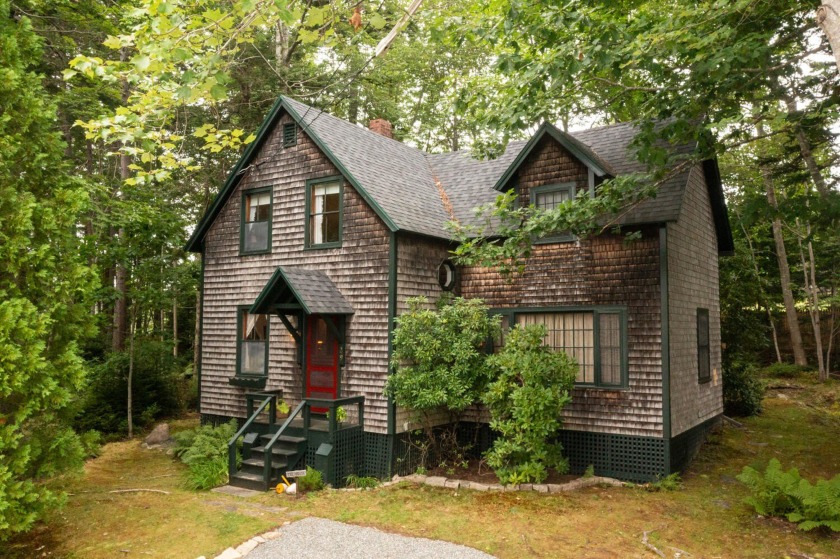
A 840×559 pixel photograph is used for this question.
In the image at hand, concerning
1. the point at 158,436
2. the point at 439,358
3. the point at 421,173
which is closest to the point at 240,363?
the point at 158,436

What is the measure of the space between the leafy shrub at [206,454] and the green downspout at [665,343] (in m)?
7.76

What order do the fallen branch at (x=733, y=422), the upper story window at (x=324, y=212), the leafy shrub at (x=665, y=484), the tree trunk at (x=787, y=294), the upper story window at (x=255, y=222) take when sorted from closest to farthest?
the leafy shrub at (x=665, y=484)
the upper story window at (x=324, y=212)
the upper story window at (x=255, y=222)
the fallen branch at (x=733, y=422)
the tree trunk at (x=787, y=294)

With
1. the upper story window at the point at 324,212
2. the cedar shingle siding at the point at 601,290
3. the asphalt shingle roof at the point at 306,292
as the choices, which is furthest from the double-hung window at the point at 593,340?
the upper story window at the point at 324,212

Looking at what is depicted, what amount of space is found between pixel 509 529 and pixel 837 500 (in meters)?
4.38

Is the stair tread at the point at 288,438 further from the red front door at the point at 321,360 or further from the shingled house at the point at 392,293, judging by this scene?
the red front door at the point at 321,360

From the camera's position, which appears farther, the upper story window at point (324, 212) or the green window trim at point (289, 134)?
the green window trim at point (289, 134)

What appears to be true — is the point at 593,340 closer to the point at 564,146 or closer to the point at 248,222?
the point at 564,146

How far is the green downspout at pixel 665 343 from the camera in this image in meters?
10.6

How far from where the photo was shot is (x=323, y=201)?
41.3 feet

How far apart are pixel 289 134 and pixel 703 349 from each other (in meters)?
10.3

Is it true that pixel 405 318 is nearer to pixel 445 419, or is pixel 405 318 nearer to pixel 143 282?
pixel 445 419

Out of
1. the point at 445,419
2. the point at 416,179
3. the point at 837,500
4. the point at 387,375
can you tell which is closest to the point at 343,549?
the point at 387,375

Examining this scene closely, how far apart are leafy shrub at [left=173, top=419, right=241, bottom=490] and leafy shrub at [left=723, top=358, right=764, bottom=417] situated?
13.0 meters

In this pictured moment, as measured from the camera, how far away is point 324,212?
12.5 m
